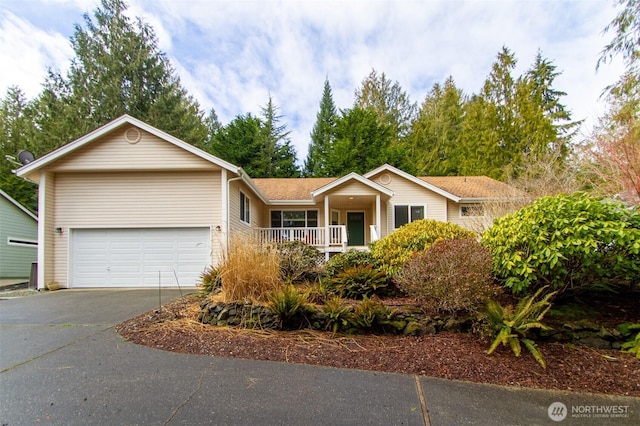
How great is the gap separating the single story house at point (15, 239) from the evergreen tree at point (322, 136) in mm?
18500

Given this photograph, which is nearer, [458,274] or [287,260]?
[458,274]

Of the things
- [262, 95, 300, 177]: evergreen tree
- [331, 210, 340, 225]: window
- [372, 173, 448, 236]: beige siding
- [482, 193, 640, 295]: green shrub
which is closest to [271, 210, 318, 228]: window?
[331, 210, 340, 225]: window

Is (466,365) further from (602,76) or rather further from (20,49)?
(20,49)

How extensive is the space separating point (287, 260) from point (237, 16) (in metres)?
7.56

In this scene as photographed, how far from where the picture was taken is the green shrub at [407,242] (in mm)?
6668

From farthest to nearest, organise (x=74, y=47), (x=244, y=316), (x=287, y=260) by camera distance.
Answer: (x=74, y=47) → (x=287, y=260) → (x=244, y=316)

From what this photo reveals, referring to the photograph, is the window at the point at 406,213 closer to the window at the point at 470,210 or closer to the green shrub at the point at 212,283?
the window at the point at 470,210

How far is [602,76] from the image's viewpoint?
30.7 feet

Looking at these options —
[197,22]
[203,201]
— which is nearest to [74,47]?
[197,22]

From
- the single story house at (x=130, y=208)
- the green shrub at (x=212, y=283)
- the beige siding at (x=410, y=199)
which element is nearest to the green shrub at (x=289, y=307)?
the green shrub at (x=212, y=283)

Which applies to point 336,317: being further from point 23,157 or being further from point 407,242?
point 23,157

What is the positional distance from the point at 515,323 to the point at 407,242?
10.3 ft

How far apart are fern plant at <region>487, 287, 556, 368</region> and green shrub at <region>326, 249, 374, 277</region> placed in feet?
9.92

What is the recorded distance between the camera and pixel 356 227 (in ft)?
52.6
